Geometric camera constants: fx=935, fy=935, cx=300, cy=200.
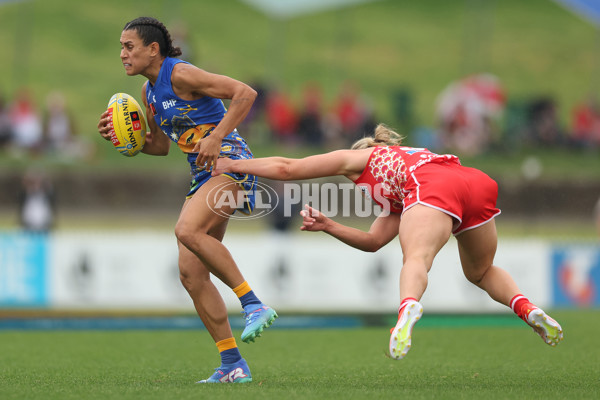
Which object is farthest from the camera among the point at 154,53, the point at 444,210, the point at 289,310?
the point at 289,310

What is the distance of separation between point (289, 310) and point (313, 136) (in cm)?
868

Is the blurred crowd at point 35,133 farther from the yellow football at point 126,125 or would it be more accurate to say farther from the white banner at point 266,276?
the yellow football at point 126,125

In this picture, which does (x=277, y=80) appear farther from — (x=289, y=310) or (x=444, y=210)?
(x=444, y=210)

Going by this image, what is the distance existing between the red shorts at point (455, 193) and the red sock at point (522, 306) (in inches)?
24.7

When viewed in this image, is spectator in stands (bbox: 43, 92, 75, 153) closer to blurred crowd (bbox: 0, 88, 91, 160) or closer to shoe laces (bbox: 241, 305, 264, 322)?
blurred crowd (bbox: 0, 88, 91, 160)

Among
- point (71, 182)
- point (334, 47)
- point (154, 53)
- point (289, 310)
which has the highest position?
point (334, 47)

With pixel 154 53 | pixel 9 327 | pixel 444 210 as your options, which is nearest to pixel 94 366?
pixel 154 53

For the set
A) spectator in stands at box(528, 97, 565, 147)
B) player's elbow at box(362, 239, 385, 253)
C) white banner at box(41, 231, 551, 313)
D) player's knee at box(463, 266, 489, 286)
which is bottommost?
white banner at box(41, 231, 551, 313)

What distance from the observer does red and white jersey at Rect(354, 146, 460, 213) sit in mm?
5852

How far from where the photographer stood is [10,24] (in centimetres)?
3497

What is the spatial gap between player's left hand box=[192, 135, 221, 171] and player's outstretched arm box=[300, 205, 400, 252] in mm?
662

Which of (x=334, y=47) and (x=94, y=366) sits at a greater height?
(x=334, y=47)

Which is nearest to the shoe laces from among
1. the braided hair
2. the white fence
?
the braided hair

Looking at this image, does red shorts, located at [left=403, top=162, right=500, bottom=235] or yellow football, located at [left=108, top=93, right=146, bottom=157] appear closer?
red shorts, located at [left=403, top=162, right=500, bottom=235]
